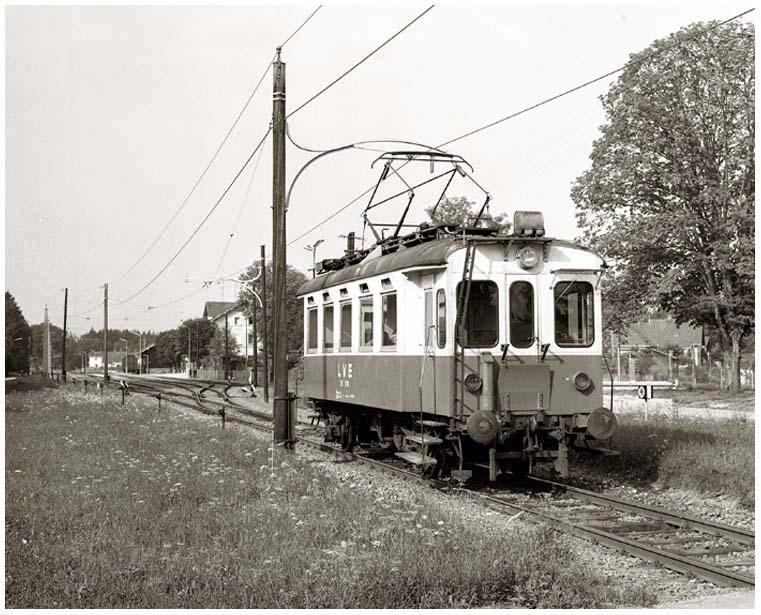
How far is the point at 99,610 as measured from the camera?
256 inches

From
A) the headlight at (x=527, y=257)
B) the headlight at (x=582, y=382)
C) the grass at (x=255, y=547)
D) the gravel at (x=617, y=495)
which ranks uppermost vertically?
the headlight at (x=527, y=257)

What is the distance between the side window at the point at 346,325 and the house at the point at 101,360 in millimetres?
96165

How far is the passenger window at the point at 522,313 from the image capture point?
12055 millimetres

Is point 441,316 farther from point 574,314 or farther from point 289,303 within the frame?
point 289,303

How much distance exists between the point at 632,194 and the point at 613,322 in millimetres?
4598

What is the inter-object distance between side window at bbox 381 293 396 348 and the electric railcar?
Answer: 0.11 ft

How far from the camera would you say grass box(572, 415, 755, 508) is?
12.1 metres

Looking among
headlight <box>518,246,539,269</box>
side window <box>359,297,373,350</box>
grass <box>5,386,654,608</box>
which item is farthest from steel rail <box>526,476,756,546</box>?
side window <box>359,297,373,350</box>

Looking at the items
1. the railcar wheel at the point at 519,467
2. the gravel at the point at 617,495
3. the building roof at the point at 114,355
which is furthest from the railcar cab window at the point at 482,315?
the building roof at the point at 114,355

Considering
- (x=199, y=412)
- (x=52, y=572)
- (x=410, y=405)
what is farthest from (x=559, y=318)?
(x=199, y=412)

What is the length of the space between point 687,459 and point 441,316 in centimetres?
428

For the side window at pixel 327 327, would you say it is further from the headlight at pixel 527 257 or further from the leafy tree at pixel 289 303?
the leafy tree at pixel 289 303

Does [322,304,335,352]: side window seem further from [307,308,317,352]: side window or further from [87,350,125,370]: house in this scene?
[87,350,125,370]: house

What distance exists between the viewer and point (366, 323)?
14375mm
